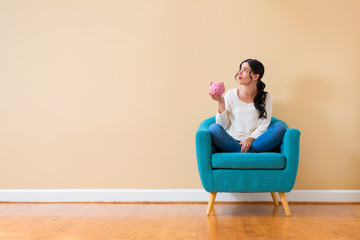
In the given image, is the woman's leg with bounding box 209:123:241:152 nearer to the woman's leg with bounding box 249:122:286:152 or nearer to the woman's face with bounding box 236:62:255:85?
the woman's leg with bounding box 249:122:286:152

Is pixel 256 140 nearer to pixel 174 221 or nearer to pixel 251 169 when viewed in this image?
pixel 251 169

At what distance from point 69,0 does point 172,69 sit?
3.48ft

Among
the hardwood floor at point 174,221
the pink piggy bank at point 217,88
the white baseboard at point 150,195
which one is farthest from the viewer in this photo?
the white baseboard at point 150,195

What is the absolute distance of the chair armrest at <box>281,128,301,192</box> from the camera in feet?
9.43

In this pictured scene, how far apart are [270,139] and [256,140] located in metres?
0.11

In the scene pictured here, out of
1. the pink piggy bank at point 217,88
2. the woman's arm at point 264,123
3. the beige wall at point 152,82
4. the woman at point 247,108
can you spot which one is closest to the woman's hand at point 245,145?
the woman at point 247,108

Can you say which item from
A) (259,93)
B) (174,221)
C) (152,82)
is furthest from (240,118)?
(174,221)

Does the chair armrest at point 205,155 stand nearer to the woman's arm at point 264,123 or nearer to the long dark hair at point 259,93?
the woman's arm at point 264,123

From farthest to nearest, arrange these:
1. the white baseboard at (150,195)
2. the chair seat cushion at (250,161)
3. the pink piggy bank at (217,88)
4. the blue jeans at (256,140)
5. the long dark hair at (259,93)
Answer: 1. the white baseboard at (150,195)
2. the long dark hair at (259,93)
3. the pink piggy bank at (217,88)
4. the blue jeans at (256,140)
5. the chair seat cushion at (250,161)

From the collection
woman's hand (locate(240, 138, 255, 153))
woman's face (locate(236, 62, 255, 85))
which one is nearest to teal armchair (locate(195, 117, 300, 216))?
woman's hand (locate(240, 138, 255, 153))

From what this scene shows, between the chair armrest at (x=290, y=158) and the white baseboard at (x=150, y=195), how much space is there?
662 mm

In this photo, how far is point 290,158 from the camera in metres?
2.88

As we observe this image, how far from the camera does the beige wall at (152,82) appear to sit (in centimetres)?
354

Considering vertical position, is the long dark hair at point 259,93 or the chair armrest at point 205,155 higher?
the long dark hair at point 259,93
